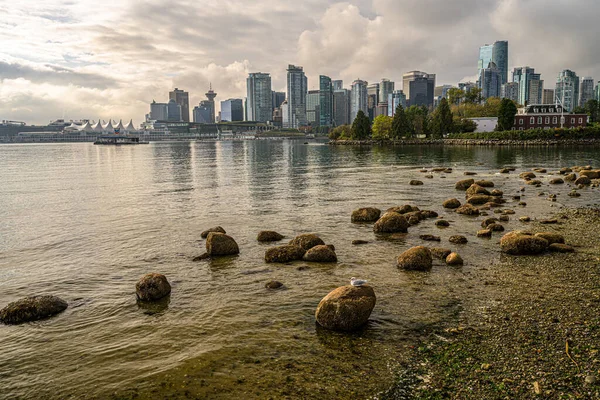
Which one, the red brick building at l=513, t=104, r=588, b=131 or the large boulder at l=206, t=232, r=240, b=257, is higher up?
the red brick building at l=513, t=104, r=588, b=131

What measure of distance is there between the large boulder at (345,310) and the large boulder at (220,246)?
9614 millimetres

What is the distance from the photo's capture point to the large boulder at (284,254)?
21.3 m

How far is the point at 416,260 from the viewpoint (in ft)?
63.2

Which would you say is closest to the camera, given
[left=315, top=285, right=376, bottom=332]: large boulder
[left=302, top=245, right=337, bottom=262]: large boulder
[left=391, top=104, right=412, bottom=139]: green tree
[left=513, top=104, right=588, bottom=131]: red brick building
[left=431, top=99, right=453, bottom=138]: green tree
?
[left=315, top=285, right=376, bottom=332]: large boulder

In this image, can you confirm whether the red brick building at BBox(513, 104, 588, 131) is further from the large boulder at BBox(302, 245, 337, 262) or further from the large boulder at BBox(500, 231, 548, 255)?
the large boulder at BBox(302, 245, 337, 262)

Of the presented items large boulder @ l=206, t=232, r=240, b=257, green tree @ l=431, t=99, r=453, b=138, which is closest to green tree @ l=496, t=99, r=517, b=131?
green tree @ l=431, t=99, r=453, b=138

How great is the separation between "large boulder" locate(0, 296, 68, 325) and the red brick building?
17247 centimetres

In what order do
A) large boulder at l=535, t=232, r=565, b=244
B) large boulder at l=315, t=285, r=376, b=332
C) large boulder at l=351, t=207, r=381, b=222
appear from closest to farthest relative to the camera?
1. large boulder at l=315, t=285, r=376, b=332
2. large boulder at l=535, t=232, r=565, b=244
3. large boulder at l=351, t=207, r=381, b=222

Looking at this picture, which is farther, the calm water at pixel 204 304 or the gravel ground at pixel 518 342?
the calm water at pixel 204 304

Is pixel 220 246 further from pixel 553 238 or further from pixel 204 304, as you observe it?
pixel 553 238

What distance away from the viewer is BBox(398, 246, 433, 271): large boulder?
19.2 metres

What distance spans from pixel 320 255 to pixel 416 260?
15.2 ft

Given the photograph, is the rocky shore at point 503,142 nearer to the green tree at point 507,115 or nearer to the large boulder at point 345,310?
the green tree at point 507,115

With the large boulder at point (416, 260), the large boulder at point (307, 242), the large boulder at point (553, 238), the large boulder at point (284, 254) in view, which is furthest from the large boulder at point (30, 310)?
the large boulder at point (553, 238)
